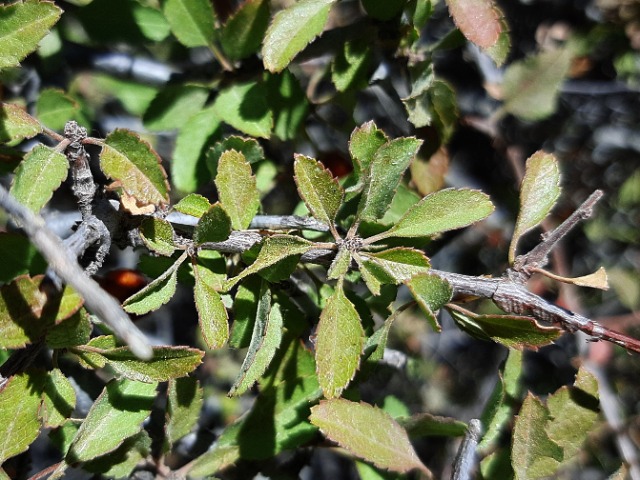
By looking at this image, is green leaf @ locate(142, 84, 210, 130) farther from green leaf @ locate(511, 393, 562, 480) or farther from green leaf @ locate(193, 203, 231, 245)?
green leaf @ locate(511, 393, 562, 480)

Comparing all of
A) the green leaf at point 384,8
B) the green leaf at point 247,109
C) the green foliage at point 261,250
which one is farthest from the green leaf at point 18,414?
the green leaf at point 384,8

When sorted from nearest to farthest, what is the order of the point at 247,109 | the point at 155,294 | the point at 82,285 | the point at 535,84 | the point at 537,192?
the point at 82,285, the point at 155,294, the point at 537,192, the point at 247,109, the point at 535,84

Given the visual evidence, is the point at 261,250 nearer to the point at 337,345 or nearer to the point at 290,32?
the point at 337,345

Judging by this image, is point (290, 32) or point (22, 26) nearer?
point (22, 26)

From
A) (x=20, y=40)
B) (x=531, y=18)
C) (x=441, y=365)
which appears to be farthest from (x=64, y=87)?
(x=441, y=365)

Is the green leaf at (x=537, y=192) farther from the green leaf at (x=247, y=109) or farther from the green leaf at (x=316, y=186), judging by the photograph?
the green leaf at (x=247, y=109)

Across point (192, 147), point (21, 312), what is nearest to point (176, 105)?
point (192, 147)
